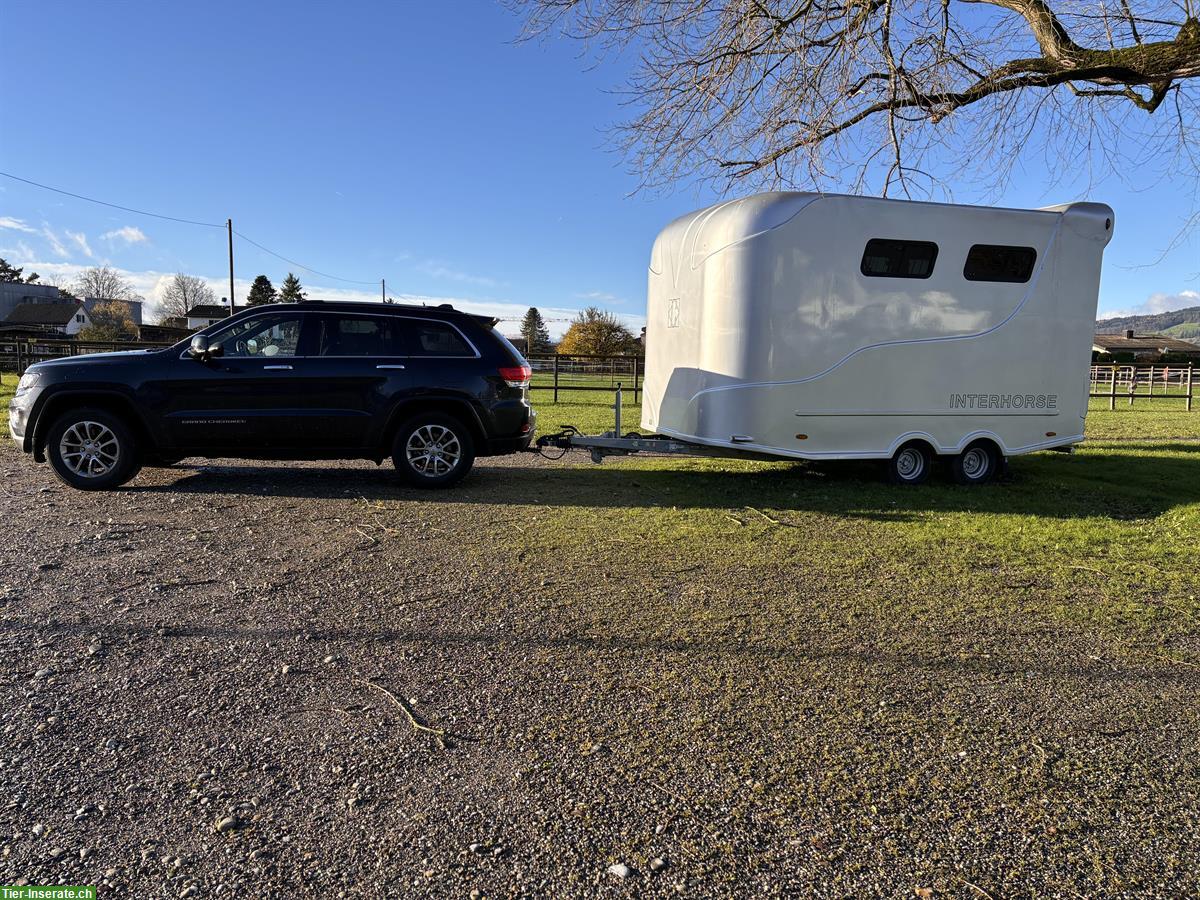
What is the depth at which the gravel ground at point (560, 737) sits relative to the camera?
226 centimetres

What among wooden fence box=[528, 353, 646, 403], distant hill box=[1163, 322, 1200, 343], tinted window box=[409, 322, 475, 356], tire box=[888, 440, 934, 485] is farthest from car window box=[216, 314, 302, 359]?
distant hill box=[1163, 322, 1200, 343]

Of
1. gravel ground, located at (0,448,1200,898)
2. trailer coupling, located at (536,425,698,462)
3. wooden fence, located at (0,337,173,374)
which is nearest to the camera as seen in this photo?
gravel ground, located at (0,448,1200,898)

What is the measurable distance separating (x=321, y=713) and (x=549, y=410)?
15142mm

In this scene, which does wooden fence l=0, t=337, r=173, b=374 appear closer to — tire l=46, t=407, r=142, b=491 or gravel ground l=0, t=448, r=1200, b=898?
tire l=46, t=407, r=142, b=491

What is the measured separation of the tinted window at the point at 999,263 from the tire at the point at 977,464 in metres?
1.88

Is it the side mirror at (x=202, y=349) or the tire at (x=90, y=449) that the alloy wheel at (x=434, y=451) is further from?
the tire at (x=90, y=449)

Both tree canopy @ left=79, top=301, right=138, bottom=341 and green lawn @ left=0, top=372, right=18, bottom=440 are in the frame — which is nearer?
green lawn @ left=0, top=372, right=18, bottom=440

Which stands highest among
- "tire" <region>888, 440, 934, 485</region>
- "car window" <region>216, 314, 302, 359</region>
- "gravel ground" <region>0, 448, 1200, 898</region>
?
"car window" <region>216, 314, 302, 359</region>

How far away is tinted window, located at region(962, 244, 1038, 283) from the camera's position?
8.43 meters

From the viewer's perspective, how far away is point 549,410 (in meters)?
18.1

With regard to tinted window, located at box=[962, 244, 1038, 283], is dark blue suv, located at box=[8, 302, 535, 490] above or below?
below

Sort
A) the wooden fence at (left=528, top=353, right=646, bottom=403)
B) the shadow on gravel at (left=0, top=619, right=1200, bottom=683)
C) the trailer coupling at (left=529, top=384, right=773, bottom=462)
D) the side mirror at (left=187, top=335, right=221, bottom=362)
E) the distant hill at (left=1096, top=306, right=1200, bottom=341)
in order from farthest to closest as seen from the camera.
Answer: the distant hill at (left=1096, top=306, right=1200, bottom=341) < the wooden fence at (left=528, top=353, right=646, bottom=403) < the trailer coupling at (left=529, top=384, right=773, bottom=462) < the side mirror at (left=187, top=335, right=221, bottom=362) < the shadow on gravel at (left=0, top=619, right=1200, bottom=683)

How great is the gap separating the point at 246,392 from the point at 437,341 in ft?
6.36

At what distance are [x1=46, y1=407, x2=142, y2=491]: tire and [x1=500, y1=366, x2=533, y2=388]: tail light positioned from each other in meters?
3.67
